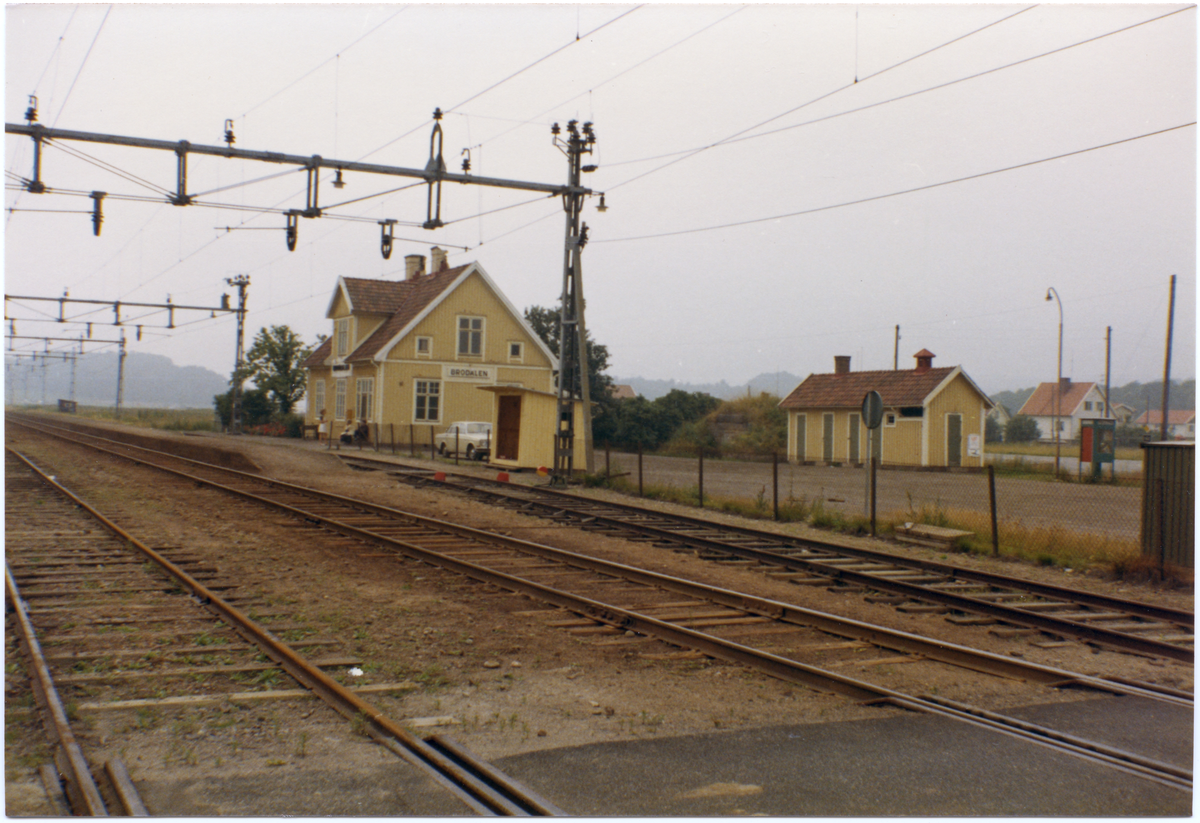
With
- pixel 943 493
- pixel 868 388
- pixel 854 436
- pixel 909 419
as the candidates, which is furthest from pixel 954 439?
pixel 943 493

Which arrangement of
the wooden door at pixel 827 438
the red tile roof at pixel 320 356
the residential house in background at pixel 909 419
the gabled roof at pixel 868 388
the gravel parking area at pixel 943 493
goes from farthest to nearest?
the red tile roof at pixel 320 356, the wooden door at pixel 827 438, the gabled roof at pixel 868 388, the residential house in background at pixel 909 419, the gravel parking area at pixel 943 493

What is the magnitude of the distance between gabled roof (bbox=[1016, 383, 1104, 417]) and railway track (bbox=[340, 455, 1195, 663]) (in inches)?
2453

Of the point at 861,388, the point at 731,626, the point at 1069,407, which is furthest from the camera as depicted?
the point at 1069,407

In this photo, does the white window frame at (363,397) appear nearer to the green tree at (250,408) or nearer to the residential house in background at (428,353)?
the residential house in background at (428,353)

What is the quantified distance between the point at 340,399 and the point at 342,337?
3268 mm

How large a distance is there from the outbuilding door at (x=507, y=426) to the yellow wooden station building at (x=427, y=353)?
984 centimetres

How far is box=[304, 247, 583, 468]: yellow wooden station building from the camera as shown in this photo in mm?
39688

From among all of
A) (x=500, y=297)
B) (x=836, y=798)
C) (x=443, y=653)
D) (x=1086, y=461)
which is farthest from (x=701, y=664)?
(x=500, y=297)

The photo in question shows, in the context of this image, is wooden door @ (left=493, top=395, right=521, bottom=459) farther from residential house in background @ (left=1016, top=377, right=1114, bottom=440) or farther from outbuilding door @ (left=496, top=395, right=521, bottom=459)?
residential house in background @ (left=1016, top=377, right=1114, bottom=440)

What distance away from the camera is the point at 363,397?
137ft

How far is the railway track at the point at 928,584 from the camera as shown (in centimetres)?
749

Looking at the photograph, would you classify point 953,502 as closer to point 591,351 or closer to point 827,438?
point 827,438

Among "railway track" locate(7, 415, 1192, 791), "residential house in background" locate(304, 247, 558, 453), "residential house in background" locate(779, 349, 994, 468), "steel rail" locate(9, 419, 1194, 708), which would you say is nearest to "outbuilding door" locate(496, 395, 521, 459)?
"residential house in background" locate(304, 247, 558, 453)

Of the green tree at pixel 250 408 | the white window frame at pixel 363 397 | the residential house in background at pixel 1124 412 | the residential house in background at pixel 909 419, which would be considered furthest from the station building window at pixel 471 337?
the residential house in background at pixel 1124 412
